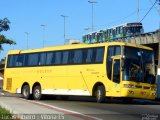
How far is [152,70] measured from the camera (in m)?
26.9

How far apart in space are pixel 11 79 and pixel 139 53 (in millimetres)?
11345

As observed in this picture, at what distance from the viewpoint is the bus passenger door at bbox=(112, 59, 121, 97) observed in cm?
2609

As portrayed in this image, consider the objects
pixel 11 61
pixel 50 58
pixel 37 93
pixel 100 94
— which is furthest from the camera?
pixel 11 61

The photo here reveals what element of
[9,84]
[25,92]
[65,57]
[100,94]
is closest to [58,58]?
[65,57]

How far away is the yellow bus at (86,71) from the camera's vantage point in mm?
26062

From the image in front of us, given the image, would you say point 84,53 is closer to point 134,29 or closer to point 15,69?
point 15,69

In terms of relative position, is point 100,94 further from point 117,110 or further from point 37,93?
point 37,93

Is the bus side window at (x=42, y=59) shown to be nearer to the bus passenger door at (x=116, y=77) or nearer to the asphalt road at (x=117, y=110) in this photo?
the asphalt road at (x=117, y=110)

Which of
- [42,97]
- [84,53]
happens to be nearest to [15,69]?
[42,97]

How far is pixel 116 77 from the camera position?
26281 mm

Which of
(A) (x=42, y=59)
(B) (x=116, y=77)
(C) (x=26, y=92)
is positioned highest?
(A) (x=42, y=59)

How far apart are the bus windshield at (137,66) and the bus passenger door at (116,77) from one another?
403 mm

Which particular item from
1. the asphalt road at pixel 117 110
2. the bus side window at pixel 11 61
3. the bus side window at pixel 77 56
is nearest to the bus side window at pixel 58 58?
the bus side window at pixel 77 56

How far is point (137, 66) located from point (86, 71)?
3368mm
